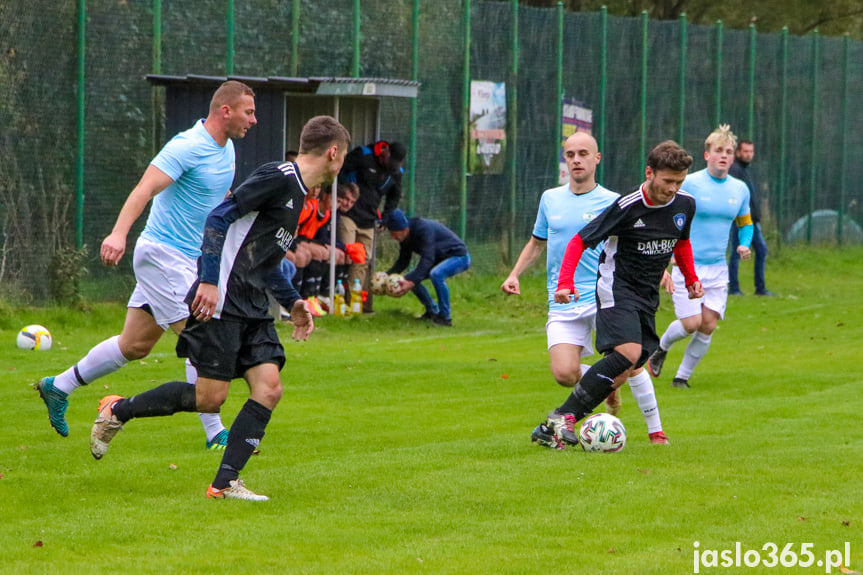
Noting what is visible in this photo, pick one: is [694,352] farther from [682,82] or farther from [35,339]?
[682,82]

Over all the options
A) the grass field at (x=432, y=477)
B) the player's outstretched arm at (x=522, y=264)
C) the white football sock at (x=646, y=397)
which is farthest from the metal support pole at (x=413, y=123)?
the white football sock at (x=646, y=397)

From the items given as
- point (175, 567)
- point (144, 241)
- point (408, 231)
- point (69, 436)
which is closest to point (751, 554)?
point (175, 567)

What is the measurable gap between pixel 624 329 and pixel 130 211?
3.04 m

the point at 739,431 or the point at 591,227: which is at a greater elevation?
the point at 591,227

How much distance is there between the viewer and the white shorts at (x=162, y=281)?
Result: 28.0ft

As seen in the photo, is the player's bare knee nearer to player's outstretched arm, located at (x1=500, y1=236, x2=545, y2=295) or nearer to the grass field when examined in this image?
the grass field

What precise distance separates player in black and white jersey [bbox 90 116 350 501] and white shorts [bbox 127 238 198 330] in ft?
4.06

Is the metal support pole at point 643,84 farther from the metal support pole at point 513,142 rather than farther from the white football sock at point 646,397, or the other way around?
the white football sock at point 646,397

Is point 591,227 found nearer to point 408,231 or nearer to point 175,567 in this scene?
point 175,567

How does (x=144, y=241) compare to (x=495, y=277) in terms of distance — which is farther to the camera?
(x=495, y=277)

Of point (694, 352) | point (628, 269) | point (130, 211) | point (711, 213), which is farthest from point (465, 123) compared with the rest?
point (130, 211)

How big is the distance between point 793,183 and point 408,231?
1448 centimetres

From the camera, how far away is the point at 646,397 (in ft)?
30.9

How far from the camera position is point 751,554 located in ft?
20.7
